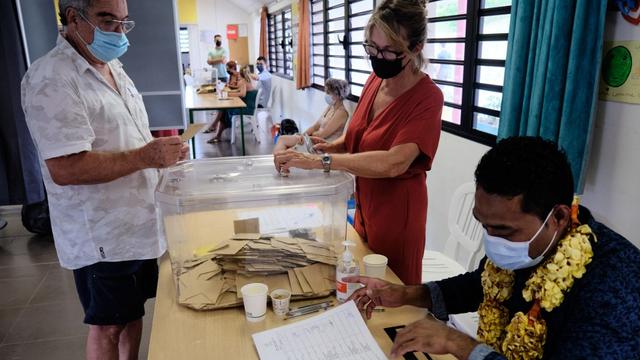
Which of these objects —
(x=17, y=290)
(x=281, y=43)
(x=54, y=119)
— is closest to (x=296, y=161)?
(x=54, y=119)

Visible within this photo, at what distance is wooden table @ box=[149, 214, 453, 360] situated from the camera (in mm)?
1075

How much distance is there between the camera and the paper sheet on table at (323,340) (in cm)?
106

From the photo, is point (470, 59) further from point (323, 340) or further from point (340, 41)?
point (323, 340)

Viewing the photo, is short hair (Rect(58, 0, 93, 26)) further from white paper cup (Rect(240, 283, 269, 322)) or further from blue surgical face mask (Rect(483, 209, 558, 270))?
blue surgical face mask (Rect(483, 209, 558, 270))

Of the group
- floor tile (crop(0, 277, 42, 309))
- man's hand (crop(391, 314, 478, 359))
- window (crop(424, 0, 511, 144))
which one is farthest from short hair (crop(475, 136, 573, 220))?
floor tile (crop(0, 277, 42, 309))

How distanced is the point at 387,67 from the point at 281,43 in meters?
8.35

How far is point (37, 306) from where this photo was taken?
9.16 feet

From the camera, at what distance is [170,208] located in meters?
1.33

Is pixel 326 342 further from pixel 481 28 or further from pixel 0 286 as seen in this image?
pixel 0 286

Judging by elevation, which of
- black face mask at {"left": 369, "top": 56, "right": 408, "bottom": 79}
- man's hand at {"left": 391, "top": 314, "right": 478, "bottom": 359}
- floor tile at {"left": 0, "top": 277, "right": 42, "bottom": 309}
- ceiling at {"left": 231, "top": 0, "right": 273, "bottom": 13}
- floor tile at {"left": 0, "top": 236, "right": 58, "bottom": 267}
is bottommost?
floor tile at {"left": 0, "top": 277, "right": 42, "bottom": 309}

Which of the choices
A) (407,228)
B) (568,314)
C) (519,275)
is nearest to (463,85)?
(407,228)

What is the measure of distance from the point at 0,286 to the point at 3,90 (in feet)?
4.80

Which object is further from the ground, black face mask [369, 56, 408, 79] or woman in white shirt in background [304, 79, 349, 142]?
black face mask [369, 56, 408, 79]

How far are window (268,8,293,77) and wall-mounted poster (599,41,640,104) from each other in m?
7.25
